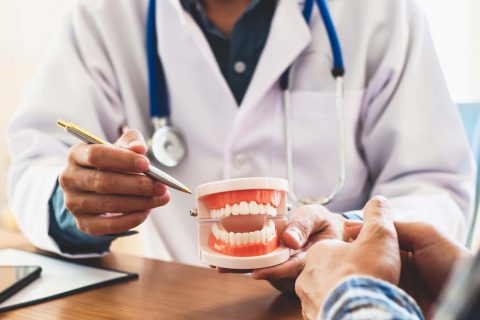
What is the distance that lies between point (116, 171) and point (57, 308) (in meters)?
0.17

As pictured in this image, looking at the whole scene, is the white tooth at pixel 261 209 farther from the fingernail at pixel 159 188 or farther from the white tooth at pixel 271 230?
the fingernail at pixel 159 188

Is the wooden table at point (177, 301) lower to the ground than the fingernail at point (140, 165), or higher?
lower

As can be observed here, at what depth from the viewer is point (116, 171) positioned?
2.05 ft

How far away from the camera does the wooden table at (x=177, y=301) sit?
56 centimetres

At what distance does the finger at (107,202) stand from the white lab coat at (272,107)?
211 mm

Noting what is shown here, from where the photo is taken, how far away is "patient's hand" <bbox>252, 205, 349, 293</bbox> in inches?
20.9

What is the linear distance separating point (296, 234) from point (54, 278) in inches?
14.4

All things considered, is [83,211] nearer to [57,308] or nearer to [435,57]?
[57,308]

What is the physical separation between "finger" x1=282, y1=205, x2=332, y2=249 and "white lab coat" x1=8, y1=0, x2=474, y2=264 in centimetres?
35

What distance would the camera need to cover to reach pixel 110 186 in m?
0.63

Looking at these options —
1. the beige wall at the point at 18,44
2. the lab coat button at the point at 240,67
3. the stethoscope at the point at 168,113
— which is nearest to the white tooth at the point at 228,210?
the stethoscope at the point at 168,113

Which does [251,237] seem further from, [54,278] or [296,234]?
[54,278]

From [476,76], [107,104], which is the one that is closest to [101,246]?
[107,104]

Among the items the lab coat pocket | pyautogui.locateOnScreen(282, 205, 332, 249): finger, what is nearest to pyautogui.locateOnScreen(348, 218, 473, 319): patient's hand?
pyautogui.locateOnScreen(282, 205, 332, 249): finger
